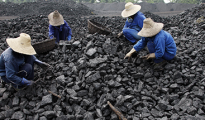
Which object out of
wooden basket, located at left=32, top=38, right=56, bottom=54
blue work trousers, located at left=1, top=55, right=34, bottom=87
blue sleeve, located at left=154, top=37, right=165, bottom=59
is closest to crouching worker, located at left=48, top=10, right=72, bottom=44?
wooden basket, located at left=32, top=38, right=56, bottom=54

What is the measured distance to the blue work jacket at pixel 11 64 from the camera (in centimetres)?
238

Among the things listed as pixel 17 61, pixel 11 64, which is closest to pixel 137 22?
pixel 17 61

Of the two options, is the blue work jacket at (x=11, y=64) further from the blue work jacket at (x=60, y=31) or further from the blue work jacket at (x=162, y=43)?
the blue work jacket at (x=162, y=43)

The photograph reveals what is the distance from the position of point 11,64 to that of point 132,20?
3.47 metres

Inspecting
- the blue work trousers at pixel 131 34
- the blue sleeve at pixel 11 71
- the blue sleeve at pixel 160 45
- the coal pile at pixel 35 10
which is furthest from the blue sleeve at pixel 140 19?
the coal pile at pixel 35 10

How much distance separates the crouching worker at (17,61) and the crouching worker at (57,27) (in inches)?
76.8

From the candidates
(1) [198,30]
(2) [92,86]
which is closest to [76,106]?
(2) [92,86]

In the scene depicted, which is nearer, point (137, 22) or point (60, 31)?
point (137, 22)

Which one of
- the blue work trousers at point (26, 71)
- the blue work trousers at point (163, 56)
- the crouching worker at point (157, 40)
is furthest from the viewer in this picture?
the blue work trousers at point (163, 56)

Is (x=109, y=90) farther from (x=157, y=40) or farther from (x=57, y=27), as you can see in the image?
(x=57, y=27)

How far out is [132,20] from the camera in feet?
13.7

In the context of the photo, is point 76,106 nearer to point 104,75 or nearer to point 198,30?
point 104,75

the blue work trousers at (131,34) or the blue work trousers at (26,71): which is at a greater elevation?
the blue work trousers at (131,34)

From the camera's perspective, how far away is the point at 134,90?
2.82 meters
